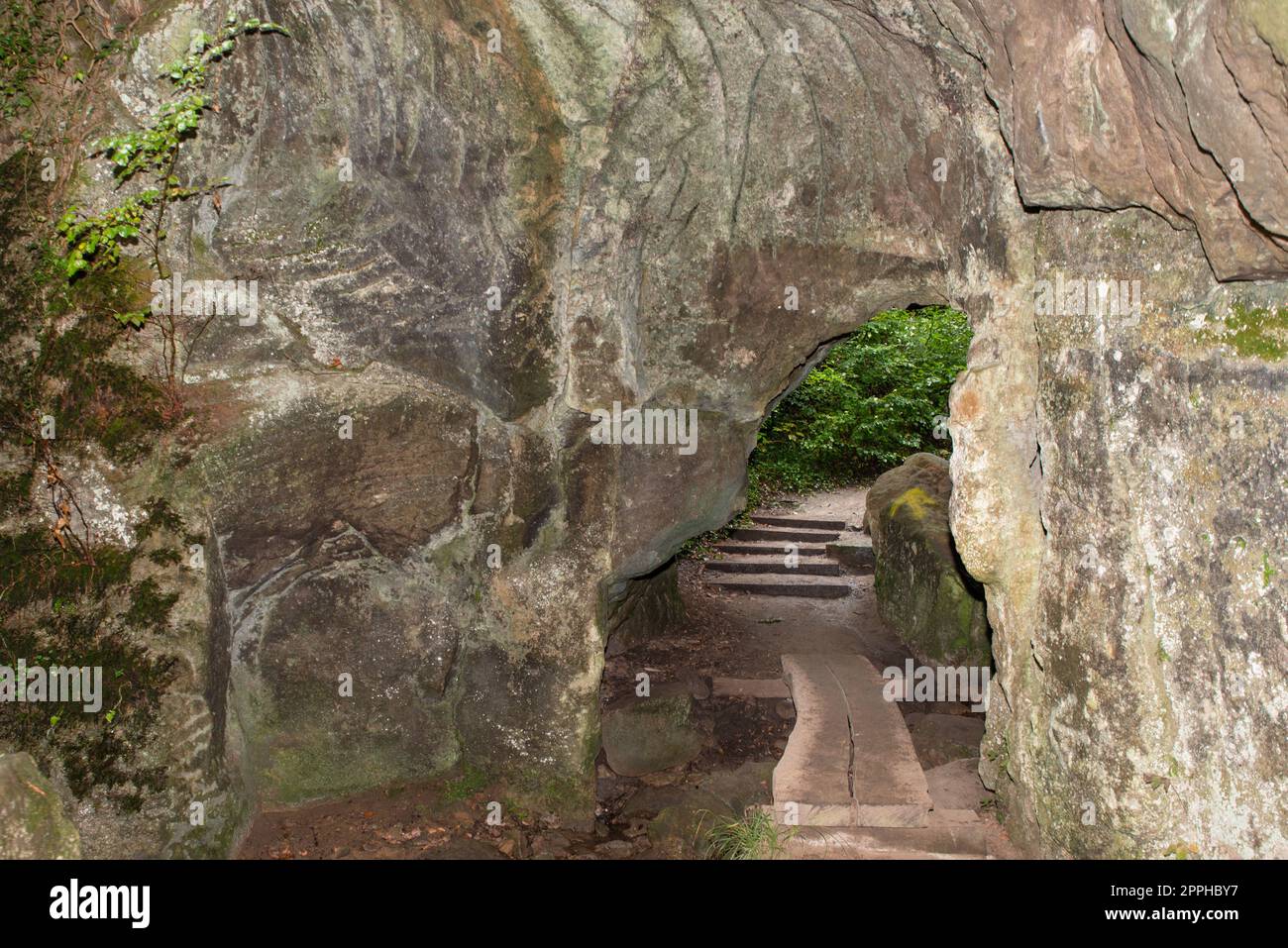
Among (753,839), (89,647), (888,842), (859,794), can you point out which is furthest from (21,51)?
(888,842)

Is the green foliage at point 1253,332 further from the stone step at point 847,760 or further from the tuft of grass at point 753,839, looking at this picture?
the tuft of grass at point 753,839

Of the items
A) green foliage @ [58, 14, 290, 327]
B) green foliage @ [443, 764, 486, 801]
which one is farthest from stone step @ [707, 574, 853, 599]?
green foliage @ [58, 14, 290, 327]

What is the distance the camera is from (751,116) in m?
5.67

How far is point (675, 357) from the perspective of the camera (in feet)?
20.1

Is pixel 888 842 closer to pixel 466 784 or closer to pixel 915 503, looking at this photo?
pixel 466 784

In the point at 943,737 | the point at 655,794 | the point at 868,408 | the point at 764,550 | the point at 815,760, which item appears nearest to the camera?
the point at 815,760

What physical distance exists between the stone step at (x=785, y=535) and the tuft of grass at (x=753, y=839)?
649 centimetres

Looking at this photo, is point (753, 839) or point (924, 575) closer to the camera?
point (753, 839)

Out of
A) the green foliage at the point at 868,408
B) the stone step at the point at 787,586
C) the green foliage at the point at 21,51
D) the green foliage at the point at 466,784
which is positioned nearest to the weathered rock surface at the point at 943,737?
the green foliage at the point at 466,784

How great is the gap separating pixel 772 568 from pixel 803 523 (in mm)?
1612

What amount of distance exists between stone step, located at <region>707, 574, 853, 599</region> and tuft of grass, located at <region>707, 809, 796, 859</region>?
4.98 m

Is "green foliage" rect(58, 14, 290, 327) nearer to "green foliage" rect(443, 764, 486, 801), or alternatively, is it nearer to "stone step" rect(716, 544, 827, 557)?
"green foliage" rect(443, 764, 486, 801)

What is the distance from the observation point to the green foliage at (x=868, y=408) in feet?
49.5
